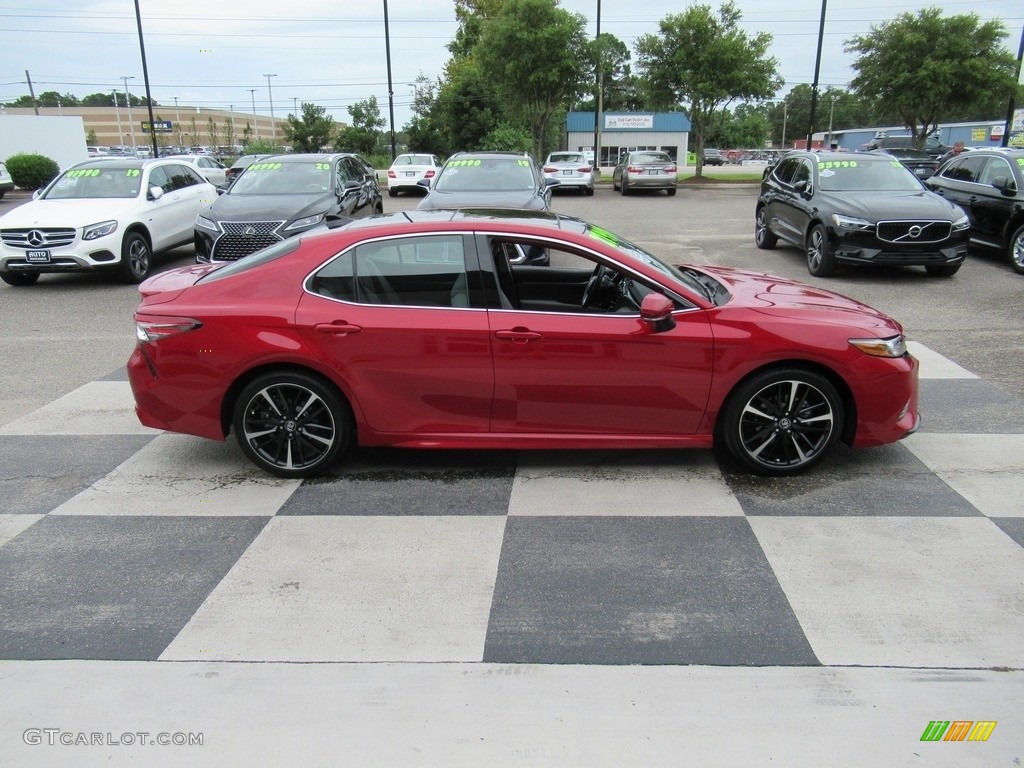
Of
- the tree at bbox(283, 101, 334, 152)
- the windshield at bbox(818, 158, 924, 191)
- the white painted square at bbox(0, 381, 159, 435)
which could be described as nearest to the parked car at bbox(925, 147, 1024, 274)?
the windshield at bbox(818, 158, 924, 191)

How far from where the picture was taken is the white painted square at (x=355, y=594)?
10.6 feet

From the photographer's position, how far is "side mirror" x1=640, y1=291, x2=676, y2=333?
14.5 ft

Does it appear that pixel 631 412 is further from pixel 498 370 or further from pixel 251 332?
pixel 251 332

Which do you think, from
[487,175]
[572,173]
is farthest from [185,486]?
[572,173]

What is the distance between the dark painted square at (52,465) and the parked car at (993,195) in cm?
1165


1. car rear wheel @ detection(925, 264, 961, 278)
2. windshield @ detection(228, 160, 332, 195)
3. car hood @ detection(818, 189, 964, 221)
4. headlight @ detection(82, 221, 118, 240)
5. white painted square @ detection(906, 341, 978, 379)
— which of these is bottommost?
white painted square @ detection(906, 341, 978, 379)

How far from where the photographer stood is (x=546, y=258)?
6438 millimetres

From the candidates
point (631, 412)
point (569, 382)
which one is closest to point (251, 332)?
point (569, 382)

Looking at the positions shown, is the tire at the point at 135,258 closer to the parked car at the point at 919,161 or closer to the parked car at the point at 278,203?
the parked car at the point at 278,203

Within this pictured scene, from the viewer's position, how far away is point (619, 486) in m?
4.69

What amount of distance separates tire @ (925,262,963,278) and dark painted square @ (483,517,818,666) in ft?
27.8

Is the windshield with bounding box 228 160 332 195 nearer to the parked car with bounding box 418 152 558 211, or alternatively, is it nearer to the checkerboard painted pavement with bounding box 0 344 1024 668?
the parked car with bounding box 418 152 558 211

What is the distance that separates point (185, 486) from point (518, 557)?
2.22 m

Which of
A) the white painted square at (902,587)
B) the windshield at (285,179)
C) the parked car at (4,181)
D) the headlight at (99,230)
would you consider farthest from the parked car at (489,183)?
the parked car at (4,181)
